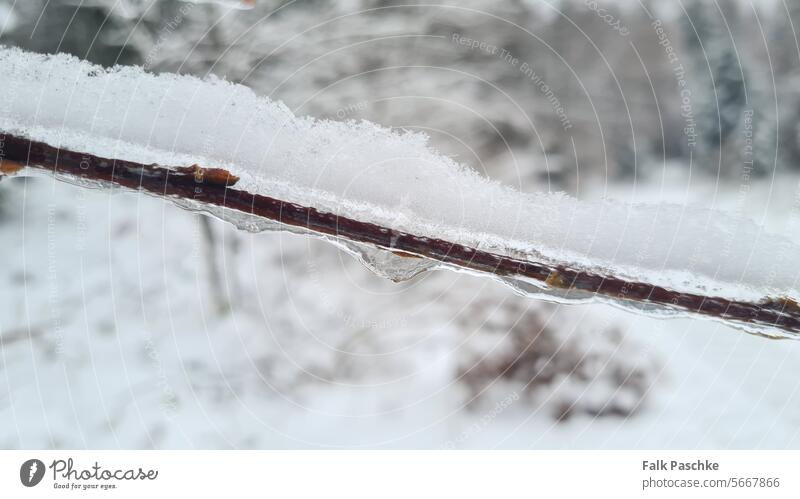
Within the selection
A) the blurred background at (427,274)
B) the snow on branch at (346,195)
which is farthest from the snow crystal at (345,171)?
the blurred background at (427,274)

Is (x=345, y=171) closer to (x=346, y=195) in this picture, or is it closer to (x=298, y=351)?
(x=346, y=195)

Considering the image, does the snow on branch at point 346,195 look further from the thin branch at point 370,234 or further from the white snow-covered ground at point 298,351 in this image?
the white snow-covered ground at point 298,351

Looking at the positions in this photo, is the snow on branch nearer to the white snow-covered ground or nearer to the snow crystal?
the snow crystal

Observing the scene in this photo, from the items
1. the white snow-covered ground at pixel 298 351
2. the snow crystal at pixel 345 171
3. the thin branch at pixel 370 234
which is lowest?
the white snow-covered ground at pixel 298 351

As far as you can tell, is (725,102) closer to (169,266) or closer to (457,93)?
(457,93)

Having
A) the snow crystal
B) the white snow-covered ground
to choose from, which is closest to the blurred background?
the white snow-covered ground

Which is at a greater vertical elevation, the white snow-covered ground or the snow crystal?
the snow crystal
